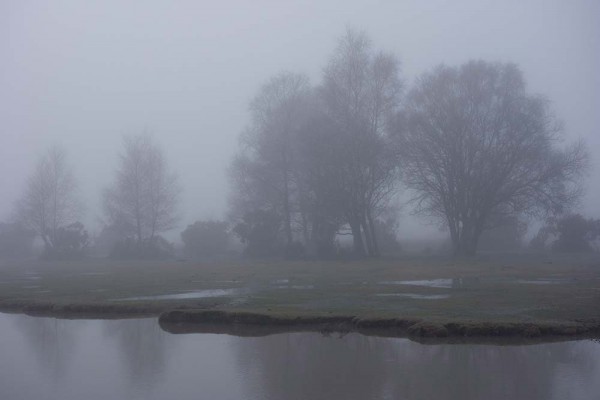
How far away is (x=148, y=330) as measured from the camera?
51.5ft

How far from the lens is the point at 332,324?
49.4 ft

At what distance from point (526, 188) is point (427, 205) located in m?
7.93

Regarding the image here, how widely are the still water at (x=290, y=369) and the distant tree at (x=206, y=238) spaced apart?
55518 millimetres

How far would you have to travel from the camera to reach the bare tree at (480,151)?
4441cm

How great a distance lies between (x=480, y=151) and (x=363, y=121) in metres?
9.17

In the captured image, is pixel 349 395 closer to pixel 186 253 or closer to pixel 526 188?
pixel 526 188

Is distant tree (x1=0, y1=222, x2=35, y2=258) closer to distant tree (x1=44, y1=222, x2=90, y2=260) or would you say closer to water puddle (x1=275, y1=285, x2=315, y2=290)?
distant tree (x1=44, y1=222, x2=90, y2=260)

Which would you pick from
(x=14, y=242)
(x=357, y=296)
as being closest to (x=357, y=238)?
(x=357, y=296)

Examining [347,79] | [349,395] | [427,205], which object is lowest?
[349,395]

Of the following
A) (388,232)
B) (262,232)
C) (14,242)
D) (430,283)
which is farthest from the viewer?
(14,242)

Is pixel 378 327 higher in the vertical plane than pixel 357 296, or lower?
lower

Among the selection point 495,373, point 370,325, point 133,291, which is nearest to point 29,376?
point 370,325

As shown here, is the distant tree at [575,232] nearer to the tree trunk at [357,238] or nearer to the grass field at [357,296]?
the tree trunk at [357,238]

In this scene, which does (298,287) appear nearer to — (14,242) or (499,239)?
(499,239)
